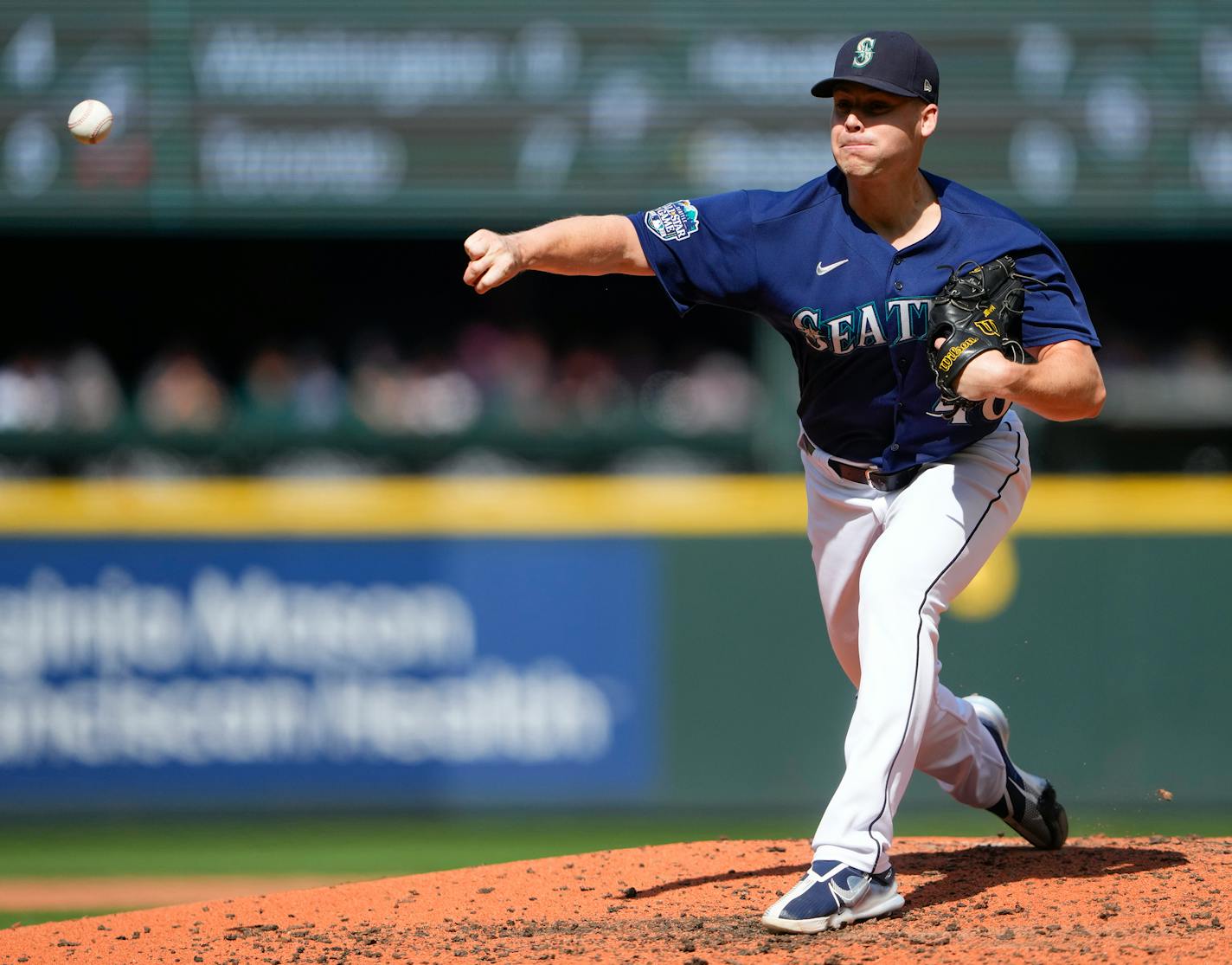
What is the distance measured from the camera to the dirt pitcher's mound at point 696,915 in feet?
10.5

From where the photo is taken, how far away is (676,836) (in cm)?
697

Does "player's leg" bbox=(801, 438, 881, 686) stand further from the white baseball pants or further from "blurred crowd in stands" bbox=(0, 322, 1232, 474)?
"blurred crowd in stands" bbox=(0, 322, 1232, 474)

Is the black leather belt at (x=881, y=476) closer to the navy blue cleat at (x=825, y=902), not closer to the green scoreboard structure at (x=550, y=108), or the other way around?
the navy blue cleat at (x=825, y=902)

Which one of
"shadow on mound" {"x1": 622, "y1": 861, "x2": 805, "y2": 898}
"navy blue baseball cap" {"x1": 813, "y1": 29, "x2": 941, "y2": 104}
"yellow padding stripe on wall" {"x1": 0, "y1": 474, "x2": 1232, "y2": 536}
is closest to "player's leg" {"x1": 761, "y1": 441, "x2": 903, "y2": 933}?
"shadow on mound" {"x1": 622, "y1": 861, "x2": 805, "y2": 898}

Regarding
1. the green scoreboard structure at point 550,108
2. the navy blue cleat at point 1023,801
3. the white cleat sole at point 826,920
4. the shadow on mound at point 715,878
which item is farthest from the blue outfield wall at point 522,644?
the white cleat sole at point 826,920

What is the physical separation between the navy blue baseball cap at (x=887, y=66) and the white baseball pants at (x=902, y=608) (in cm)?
78

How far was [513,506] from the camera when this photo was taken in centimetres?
736

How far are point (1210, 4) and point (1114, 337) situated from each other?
1797 millimetres

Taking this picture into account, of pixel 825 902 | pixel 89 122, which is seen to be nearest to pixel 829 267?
pixel 825 902

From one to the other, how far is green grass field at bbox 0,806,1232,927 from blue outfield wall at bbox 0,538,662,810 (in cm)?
11

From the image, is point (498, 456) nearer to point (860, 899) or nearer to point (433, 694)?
point (433, 694)

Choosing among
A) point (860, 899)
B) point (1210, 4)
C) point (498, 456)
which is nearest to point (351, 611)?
point (498, 456)

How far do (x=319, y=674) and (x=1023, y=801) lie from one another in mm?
3895

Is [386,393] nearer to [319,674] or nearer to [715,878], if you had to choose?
[319,674]
